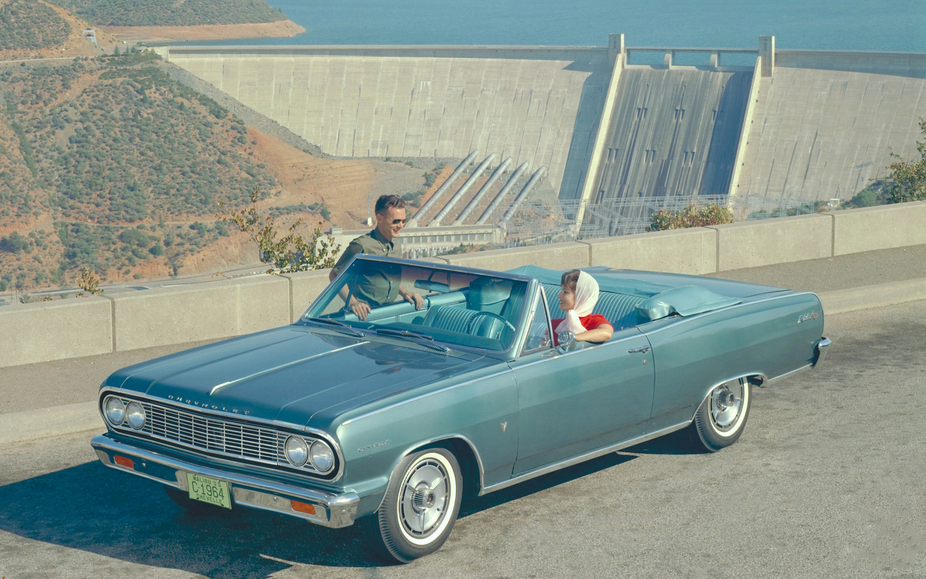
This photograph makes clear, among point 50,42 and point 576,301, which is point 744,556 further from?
point 50,42

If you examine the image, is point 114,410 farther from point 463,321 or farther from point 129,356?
point 129,356

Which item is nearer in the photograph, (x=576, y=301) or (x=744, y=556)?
(x=744, y=556)

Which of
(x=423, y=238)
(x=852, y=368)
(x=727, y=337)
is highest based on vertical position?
(x=727, y=337)

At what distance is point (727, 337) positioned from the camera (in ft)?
20.0

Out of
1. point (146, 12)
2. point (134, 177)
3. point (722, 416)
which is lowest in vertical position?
point (134, 177)

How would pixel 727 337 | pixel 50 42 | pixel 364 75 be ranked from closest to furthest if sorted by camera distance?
pixel 727 337 < pixel 364 75 < pixel 50 42

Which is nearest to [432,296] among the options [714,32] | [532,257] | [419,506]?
[419,506]

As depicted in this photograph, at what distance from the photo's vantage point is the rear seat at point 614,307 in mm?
6090

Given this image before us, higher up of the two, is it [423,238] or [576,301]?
[576,301]

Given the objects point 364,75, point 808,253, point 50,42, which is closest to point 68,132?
point 50,42

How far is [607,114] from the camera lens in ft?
228

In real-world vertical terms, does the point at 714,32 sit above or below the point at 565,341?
above

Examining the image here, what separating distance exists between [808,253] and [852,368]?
4.79 metres

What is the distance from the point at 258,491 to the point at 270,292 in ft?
17.1
